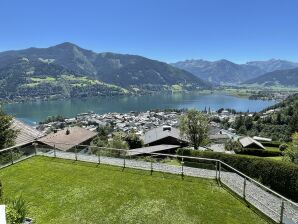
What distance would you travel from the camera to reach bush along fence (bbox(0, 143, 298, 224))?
1126 cm

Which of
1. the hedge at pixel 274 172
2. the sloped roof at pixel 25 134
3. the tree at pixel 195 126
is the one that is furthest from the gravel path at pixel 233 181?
the tree at pixel 195 126

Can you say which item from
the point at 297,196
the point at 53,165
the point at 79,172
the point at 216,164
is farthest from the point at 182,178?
the point at 297,196

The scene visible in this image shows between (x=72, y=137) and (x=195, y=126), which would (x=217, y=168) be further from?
(x=72, y=137)

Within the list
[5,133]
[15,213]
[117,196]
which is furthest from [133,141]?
[15,213]

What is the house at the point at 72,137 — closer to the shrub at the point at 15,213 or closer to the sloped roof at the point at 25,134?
the sloped roof at the point at 25,134

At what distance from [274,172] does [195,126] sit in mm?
20038

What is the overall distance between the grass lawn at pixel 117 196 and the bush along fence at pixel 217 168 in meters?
0.60

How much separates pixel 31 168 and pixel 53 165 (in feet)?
4.07

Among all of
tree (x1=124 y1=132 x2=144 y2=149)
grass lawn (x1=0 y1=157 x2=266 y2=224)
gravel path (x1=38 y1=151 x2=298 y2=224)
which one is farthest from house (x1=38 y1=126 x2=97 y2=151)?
grass lawn (x1=0 y1=157 x2=266 y2=224)

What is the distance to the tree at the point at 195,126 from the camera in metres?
41.3

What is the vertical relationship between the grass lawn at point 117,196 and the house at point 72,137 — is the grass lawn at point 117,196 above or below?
above

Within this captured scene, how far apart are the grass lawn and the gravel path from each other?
54cm

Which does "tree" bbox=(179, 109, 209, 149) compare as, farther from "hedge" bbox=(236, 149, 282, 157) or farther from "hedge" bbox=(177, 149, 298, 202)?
"hedge" bbox=(177, 149, 298, 202)

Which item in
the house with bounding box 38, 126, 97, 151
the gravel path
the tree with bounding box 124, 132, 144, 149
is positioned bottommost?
the tree with bounding box 124, 132, 144, 149
